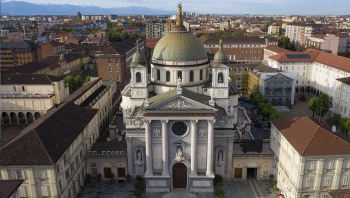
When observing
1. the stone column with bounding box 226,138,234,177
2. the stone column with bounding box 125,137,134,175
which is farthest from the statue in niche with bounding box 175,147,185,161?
the stone column with bounding box 226,138,234,177

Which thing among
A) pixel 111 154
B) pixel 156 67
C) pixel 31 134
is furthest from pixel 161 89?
pixel 31 134

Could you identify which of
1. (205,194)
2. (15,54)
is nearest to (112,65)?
(15,54)

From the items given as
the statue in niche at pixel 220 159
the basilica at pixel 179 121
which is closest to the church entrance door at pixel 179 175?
the basilica at pixel 179 121

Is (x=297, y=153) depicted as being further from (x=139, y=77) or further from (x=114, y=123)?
(x=114, y=123)

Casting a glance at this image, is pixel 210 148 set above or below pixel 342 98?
above

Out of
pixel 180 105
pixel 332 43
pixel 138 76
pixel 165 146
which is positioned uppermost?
pixel 332 43

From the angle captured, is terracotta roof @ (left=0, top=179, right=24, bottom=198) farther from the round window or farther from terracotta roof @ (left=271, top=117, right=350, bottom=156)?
terracotta roof @ (left=271, top=117, right=350, bottom=156)

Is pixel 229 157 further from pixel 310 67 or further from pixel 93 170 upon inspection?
pixel 310 67

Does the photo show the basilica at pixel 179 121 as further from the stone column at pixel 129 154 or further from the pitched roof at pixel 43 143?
the pitched roof at pixel 43 143
